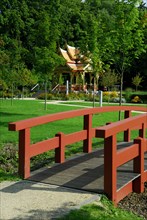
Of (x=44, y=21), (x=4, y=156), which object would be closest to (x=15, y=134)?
(x=4, y=156)

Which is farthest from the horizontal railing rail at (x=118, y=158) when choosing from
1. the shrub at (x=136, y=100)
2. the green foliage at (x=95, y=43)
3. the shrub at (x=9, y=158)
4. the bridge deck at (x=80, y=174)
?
the shrub at (x=136, y=100)

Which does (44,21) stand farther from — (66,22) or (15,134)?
(66,22)

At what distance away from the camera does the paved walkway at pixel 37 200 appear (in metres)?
4.62

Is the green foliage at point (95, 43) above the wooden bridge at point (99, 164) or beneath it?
above

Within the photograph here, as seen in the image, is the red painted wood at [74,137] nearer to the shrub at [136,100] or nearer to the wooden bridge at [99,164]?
the wooden bridge at [99,164]

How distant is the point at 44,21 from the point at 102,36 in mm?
4192

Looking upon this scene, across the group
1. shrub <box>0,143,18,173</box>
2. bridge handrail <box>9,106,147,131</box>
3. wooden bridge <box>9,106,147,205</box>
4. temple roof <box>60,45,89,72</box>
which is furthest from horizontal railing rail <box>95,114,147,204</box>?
temple roof <box>60,45,89,72</box>

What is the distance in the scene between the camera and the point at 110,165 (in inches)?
210

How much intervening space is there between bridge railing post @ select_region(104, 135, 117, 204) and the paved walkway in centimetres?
20

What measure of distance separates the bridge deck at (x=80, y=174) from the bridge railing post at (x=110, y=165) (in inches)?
8.1

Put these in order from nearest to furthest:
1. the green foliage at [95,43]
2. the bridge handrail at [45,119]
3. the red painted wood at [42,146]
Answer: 1. the bridge handrail at [45,119]
2. the red painted wood at [42,146]
3. the green foliage at [95,43]

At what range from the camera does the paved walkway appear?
4618 millimetres

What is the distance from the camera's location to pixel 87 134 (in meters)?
8.67

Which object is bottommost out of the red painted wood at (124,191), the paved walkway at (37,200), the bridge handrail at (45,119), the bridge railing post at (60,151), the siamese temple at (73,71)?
the red painted wood at (124,191)
